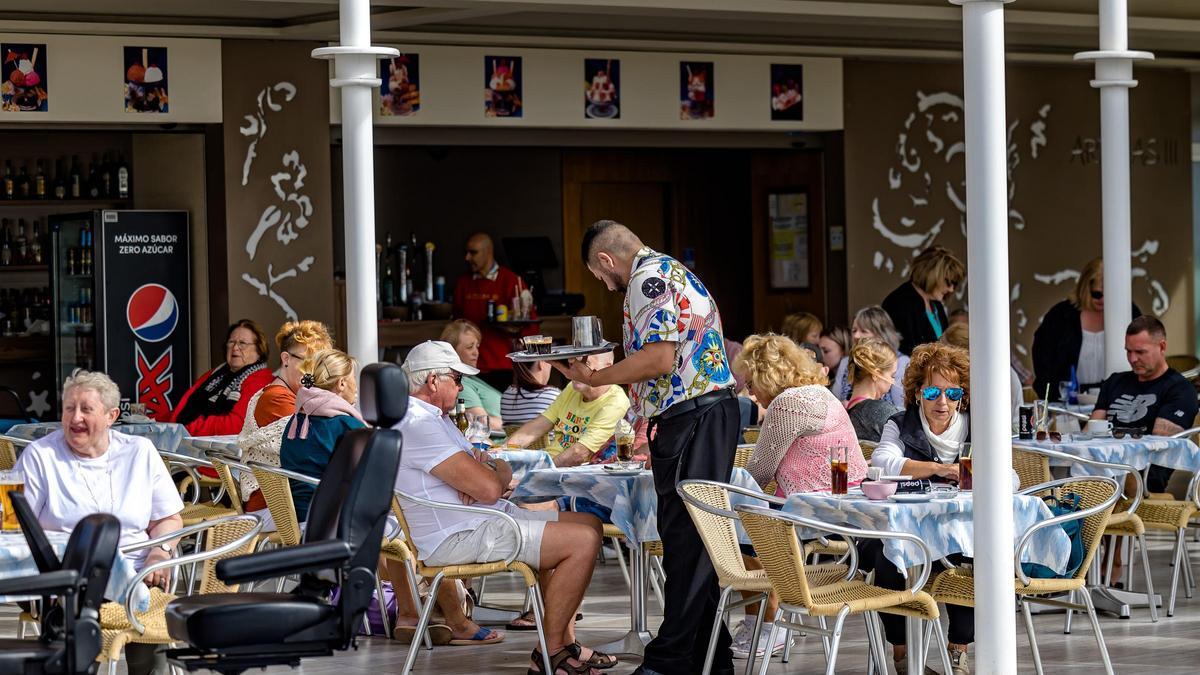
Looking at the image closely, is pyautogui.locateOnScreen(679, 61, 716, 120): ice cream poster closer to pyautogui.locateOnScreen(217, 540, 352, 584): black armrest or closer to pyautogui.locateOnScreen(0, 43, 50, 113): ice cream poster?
pyautogui.locateOnScreen(0, 43, 50, 113): ice cream poster

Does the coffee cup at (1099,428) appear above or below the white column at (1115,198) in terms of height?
below

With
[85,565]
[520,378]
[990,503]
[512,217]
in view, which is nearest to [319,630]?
[85,565]

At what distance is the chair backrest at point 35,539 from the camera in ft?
14.3

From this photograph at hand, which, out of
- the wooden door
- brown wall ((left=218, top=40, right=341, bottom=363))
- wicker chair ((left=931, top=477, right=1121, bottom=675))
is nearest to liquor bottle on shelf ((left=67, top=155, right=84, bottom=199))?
brown wall ((left=218, top=40, right=341, bottom=363))

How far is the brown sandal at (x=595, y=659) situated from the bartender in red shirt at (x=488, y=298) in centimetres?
565

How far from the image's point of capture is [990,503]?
525 centimetres

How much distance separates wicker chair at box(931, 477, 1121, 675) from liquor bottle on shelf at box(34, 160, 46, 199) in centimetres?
844

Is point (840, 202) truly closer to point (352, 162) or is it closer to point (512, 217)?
point (512, 217)

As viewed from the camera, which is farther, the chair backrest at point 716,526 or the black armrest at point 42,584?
the chair backrest at point 716,526

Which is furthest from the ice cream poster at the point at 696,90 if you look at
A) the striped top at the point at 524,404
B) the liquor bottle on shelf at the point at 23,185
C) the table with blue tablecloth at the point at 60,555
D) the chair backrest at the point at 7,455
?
the table with blue tablecloth at the point at 60,555

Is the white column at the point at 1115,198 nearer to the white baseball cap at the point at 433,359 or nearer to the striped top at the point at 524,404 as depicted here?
the striped top at the point at 524,404

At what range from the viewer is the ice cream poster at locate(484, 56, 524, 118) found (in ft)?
38.1

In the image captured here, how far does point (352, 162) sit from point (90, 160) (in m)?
6.20

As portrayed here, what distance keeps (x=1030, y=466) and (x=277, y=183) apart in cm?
580
